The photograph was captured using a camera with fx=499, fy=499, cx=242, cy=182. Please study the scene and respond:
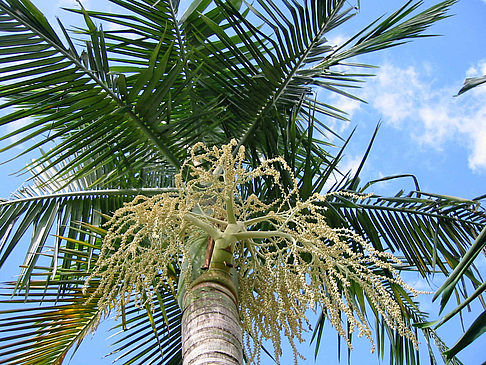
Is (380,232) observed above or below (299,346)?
above

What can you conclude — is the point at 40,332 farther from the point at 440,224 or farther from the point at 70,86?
the point at 440,224

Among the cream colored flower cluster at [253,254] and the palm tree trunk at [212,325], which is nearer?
the palm tree trunk at [212,325]

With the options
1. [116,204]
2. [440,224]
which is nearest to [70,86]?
[116,204]

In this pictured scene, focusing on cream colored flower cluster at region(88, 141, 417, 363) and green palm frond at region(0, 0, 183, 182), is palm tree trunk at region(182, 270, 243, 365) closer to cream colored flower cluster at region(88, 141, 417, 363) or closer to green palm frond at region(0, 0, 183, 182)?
cream colored flower cluster at region(88, 141, 417, 363)

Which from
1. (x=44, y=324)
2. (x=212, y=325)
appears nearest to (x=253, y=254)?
(x=212, y=325)

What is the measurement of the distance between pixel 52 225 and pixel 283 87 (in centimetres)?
168

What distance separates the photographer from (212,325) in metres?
1.82

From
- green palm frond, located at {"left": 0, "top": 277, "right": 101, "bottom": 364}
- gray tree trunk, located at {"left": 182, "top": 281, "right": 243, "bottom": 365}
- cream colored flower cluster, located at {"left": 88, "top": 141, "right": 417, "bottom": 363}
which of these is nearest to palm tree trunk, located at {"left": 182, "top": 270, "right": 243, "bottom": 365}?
gray tree trunk, located at {"left": 182, "top": 281, "right": 243, "bottom": 365}

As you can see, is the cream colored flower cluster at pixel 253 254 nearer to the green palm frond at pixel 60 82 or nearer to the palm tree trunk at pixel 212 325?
the palm tree trunk at pixel 212 325

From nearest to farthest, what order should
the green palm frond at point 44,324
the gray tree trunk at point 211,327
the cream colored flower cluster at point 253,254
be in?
the gray tree trunk at point 211,327, the cream colored flower cluster at point 253,254, the green palm frond at point 44,324

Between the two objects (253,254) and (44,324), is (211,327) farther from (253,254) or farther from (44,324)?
(44,324)

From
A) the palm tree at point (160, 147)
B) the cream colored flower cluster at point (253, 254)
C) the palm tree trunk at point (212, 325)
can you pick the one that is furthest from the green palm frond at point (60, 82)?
the palm tree trunk at point (212, 325)

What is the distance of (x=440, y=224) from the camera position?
10.4ft

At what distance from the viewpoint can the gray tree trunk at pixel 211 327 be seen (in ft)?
5.61
